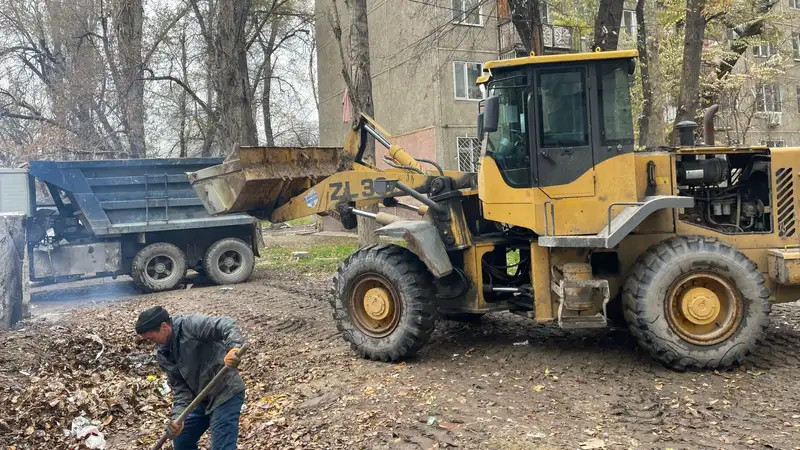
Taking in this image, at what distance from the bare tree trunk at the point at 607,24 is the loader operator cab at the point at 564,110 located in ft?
18.1

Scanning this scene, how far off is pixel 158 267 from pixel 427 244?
754 cm

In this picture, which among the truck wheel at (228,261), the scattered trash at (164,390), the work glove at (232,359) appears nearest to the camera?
the work glove at (232,359)

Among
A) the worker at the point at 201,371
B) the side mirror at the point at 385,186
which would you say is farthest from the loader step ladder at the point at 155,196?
the worker at the point at 201,371

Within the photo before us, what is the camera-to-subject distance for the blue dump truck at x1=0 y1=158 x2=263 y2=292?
38.2 feet

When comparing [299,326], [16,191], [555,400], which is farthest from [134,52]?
[555,400]

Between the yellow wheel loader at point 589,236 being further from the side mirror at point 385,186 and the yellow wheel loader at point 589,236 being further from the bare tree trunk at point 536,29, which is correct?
the bare tree trunk at point 536,29

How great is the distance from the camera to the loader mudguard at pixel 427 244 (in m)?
6.45

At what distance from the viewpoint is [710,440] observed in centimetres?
447

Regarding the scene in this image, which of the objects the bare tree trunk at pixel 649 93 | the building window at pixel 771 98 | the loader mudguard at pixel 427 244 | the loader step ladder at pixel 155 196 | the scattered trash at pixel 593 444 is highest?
the building window at pixel 771 98

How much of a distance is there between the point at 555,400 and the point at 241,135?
51.5ft

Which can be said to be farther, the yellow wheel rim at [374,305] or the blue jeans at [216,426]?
the yellow wheel rim at [374,305]

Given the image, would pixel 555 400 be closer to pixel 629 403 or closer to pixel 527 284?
pixel 629 403

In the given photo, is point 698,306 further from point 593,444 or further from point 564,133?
point 593,444

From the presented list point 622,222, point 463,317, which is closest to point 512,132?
point 622,222
